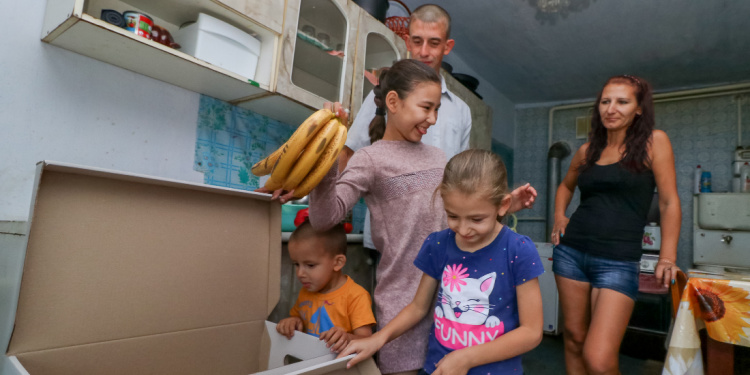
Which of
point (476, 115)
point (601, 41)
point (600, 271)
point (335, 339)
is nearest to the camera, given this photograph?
point (335, 339)

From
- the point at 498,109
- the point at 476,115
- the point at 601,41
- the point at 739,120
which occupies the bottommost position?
the point at 476,115

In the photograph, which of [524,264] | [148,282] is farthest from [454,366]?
[148,282]

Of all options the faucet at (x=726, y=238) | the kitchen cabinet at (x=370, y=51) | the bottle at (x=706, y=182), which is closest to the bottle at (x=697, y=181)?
the bottle at (x=706, y=182)

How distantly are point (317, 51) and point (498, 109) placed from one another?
307 cm

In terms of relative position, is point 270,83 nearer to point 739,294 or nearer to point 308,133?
point 308,133

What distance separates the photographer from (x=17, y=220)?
125cm

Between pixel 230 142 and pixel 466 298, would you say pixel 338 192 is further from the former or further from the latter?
pixel 230 142

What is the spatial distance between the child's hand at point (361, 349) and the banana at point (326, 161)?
0.98 ft

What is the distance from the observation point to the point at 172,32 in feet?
5.25

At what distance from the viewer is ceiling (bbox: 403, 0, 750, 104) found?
283cm

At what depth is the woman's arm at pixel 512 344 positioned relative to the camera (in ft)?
2.48

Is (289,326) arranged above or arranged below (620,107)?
below

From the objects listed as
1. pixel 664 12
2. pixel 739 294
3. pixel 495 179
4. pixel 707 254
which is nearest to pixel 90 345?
pixel 495 179

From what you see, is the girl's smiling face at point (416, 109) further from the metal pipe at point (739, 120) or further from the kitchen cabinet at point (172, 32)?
the metal pipe at point (739, 120)
